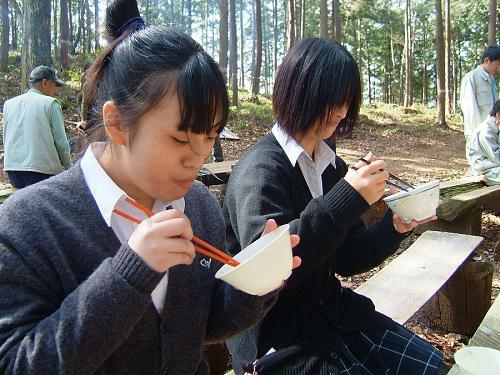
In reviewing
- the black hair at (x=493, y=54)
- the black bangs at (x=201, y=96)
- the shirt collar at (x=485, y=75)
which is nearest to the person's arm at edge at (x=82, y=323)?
the black bangs at (x=201, y=96)

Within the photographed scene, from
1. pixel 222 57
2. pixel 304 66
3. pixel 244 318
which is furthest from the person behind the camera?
pixel 222 57

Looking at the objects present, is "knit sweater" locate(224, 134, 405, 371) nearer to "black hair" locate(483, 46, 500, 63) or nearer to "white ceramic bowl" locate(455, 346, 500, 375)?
"white ceramic bowl" locate(455, 346, 500, 375)

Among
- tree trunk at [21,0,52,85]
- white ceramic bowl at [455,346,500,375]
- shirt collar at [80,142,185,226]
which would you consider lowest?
white ceramic bowl at [455,346,500,375]

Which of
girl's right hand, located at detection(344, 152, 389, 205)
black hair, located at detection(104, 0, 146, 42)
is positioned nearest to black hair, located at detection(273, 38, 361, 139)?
girl's right hand, located at detection(344, 152, 389, 205)

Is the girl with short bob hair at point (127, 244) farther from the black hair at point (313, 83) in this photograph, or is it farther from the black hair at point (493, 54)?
the black hair at point (493, 54)

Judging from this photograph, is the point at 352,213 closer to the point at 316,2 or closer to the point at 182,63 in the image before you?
the point at 182,63

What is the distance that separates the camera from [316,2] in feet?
93.4

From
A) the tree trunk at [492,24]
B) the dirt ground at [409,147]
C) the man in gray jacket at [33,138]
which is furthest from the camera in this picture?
the tree trunk at [492,24]

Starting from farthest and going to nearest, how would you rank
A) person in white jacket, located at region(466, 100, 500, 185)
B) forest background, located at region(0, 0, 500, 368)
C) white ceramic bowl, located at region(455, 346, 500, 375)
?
forest background, located at region(0, 0, 500, 368) → person in white jacket, located at region(466, 100, 500, 185) → white ceramic bowl, located at region(455, 346, 500, 375)

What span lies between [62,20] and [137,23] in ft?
67.3

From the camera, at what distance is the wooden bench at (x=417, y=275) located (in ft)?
7.42

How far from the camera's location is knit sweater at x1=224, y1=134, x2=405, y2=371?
150 cm

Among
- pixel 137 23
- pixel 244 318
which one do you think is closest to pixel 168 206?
pixel 244 318

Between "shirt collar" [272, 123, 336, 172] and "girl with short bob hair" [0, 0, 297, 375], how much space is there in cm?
56
